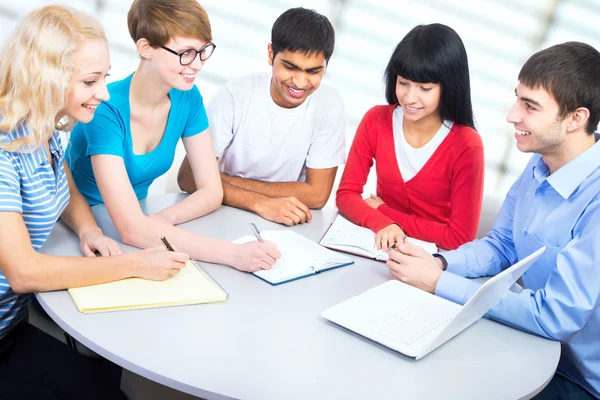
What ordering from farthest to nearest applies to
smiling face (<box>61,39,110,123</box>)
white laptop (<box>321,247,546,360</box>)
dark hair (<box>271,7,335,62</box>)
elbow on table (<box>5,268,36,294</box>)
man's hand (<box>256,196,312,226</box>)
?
dark hair (<box>271,7,335,62</box>) → man's hand (<box>256,196,312,226</box>) → smiling face (<box>61,39,110,123</box>) → elbow on table (<box>5,268,36,294</box>) → white laptop (<box>321,247,546,360</box>)

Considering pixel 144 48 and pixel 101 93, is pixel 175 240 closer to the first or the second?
pixel 101 93

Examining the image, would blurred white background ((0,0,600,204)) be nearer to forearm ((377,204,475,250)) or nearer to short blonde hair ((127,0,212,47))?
forearm ((377,204,475,250))

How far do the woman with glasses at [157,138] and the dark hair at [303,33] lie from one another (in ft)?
1.03

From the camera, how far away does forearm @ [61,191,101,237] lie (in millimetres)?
1661

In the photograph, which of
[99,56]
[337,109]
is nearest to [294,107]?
[337,109]

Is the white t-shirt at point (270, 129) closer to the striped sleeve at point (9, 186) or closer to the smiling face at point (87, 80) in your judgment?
the smiling face at point (87, 80)

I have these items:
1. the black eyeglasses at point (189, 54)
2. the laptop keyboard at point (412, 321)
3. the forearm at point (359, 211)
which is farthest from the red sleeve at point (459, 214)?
the black eyeglasses at point (189, 54)

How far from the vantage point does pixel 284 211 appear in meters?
1.98

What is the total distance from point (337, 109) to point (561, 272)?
3.97 ft

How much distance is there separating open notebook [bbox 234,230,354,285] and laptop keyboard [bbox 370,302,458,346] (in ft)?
0.91

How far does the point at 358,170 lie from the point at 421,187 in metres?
0.25

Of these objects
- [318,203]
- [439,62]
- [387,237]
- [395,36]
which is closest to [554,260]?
[387,237]

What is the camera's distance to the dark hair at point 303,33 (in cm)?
208

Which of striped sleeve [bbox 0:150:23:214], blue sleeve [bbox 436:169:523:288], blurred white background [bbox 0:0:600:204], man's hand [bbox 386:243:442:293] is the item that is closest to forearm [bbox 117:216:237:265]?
striped sleeve [bbox 0:150:23:214]
